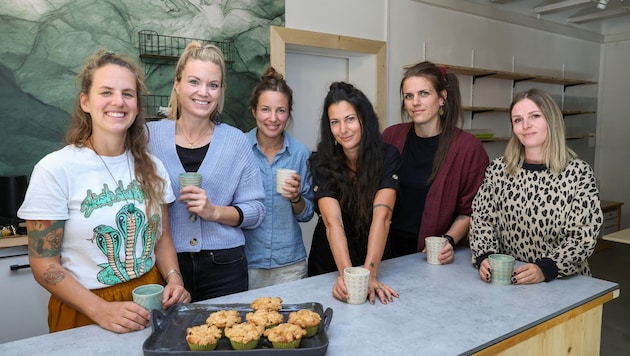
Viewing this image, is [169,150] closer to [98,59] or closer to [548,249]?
[98,59]

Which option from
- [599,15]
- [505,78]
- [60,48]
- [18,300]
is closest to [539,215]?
[18,300]

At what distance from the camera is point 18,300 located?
2689 millimetres

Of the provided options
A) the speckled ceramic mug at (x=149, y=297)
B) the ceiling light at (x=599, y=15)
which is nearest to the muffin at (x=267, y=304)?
the speckled ceramic mug at (x=149, y=297)

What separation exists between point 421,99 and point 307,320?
1.32 m

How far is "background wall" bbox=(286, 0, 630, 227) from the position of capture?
14.7 ft

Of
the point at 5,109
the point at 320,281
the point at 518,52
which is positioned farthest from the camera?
the point at 518,52

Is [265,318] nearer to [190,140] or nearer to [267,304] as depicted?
[267,304]

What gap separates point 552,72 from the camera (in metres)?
6.64

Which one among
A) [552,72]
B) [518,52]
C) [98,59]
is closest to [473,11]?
[518,52]

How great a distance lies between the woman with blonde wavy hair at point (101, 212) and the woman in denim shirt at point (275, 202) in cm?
57

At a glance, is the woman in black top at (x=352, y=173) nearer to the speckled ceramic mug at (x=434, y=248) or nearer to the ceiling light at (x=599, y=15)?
the speckled ceramic mug at (x=434, y=248)

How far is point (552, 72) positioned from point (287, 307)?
6.60 m

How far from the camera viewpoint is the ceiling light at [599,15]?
6.23m

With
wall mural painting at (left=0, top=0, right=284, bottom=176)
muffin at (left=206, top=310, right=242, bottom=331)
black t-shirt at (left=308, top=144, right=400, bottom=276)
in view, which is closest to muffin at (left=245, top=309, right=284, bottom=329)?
muffin at (left=206, top=310, right=242, bottom=331)
